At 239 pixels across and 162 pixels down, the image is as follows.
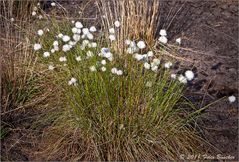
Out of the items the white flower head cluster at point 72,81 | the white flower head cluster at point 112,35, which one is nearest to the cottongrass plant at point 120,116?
the white flower head cluster at point 72,81

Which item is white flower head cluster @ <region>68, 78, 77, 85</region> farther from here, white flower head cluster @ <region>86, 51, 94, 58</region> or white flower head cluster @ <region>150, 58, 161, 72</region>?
white flower head cluster @ <region>150, 58, 161, 72</region>

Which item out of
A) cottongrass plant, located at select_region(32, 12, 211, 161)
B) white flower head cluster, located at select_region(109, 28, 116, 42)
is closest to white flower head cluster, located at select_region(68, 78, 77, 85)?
cottongrass plant, located at select_region(32, 12, 211, 161)

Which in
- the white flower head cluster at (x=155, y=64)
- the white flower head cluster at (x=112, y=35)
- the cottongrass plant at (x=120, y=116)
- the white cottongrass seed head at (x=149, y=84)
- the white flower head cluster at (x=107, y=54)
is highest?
the white flower head cluster at (x=112, y=35)

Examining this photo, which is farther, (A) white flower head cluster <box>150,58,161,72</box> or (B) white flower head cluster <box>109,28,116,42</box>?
(B) white flower head cluster <box>109,28,116,42</box>

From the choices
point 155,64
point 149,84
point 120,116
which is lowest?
point 120,116

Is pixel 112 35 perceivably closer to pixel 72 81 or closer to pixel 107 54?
pixel 107 54

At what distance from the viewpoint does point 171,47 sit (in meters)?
4.52

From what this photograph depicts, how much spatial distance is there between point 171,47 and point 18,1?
185 centimetres

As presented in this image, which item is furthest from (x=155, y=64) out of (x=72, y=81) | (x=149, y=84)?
(x=72, y=81)

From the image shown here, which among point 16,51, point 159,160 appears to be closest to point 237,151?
point 159,160

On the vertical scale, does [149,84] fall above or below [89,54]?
below

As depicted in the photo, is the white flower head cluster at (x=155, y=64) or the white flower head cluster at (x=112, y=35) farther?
the white flower head cluster at (x=112, y=35)

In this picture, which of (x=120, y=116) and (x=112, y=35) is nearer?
(x=120, y=116)

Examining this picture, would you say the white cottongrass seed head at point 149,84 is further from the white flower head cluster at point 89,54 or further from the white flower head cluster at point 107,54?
the white flower head cluster at point 89,54
